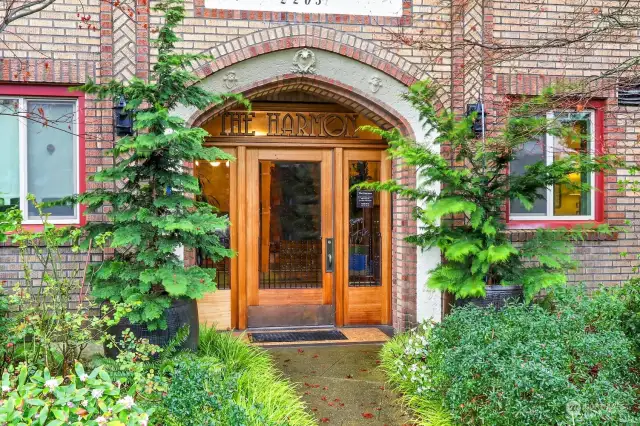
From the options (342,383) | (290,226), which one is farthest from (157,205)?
(290,226)

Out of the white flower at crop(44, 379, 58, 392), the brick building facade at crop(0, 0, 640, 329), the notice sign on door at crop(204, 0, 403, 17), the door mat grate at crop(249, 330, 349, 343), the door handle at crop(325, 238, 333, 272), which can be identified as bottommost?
the door mat grate at crop(249, 330, 349, 343)

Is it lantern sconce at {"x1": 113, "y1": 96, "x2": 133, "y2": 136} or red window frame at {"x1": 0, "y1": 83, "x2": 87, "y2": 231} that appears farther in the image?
red window frame at {"x1": 0, "y1": 83, "x2": 87, "y2": 231}

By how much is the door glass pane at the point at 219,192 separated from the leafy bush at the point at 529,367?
2908 mm

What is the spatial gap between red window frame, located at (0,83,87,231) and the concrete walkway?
2.62 metres

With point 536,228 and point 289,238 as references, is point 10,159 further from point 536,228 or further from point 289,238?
point 536,228

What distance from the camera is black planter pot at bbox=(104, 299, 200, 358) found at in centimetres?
480

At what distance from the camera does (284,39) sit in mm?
6391

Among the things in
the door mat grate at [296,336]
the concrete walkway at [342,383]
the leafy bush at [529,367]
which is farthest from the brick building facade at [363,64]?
the leafy bush at [529,367]

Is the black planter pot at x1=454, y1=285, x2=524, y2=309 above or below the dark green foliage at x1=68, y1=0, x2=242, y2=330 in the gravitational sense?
below

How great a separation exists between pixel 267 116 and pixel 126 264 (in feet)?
10.2

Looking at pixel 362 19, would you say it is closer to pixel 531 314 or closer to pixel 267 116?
pixel 267 116

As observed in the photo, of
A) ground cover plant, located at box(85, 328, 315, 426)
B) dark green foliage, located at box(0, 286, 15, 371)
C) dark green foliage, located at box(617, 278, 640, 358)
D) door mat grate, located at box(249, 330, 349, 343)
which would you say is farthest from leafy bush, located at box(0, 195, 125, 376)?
dark green foliage, located at box(617, 278, 640, 358)

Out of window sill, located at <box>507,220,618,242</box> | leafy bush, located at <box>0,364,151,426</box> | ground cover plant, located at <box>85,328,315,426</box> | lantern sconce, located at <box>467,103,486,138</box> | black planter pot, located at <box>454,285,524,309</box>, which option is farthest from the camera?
window sill, located at <box>507,220,618,242</box>

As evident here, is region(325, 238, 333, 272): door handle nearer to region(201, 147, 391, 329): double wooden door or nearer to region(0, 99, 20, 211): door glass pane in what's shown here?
region(201, 147, 391, 329): double wooden door
